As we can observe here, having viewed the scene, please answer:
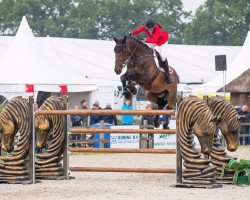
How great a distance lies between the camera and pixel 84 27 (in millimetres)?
79750

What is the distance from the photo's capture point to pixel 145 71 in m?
15.2

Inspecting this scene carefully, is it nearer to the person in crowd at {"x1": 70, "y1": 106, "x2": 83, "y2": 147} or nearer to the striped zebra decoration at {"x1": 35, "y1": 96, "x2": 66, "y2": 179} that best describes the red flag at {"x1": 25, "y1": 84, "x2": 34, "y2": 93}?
the person in crowd at {"x1": 70, "y1": 106, "x2": 83, "y2": 147}

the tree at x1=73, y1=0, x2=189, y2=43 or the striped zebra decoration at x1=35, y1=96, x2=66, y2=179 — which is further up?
the tree at x1=73, y1=0, x2=189, y2=43

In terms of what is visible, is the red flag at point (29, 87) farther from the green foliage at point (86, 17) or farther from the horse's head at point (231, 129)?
the green foliage at point (86, 17)

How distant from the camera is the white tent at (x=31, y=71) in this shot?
94.6 ft

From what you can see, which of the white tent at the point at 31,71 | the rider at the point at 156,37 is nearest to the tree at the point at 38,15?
the white tent at the point at 31,71

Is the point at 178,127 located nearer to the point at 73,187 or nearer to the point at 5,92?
the point at 73,187

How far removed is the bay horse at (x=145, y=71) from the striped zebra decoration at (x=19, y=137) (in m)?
1.96

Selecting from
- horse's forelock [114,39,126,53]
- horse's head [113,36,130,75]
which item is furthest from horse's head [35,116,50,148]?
horse's forelock [114,39,126,53]

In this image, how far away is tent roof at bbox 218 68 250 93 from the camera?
114 feet

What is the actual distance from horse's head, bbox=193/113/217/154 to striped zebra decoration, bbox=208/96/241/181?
58 centimetres

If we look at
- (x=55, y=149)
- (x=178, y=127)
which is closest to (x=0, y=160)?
(x=55, y=149)

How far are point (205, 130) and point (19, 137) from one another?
298 cm

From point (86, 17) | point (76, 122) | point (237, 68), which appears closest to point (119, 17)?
point (86, 17)
